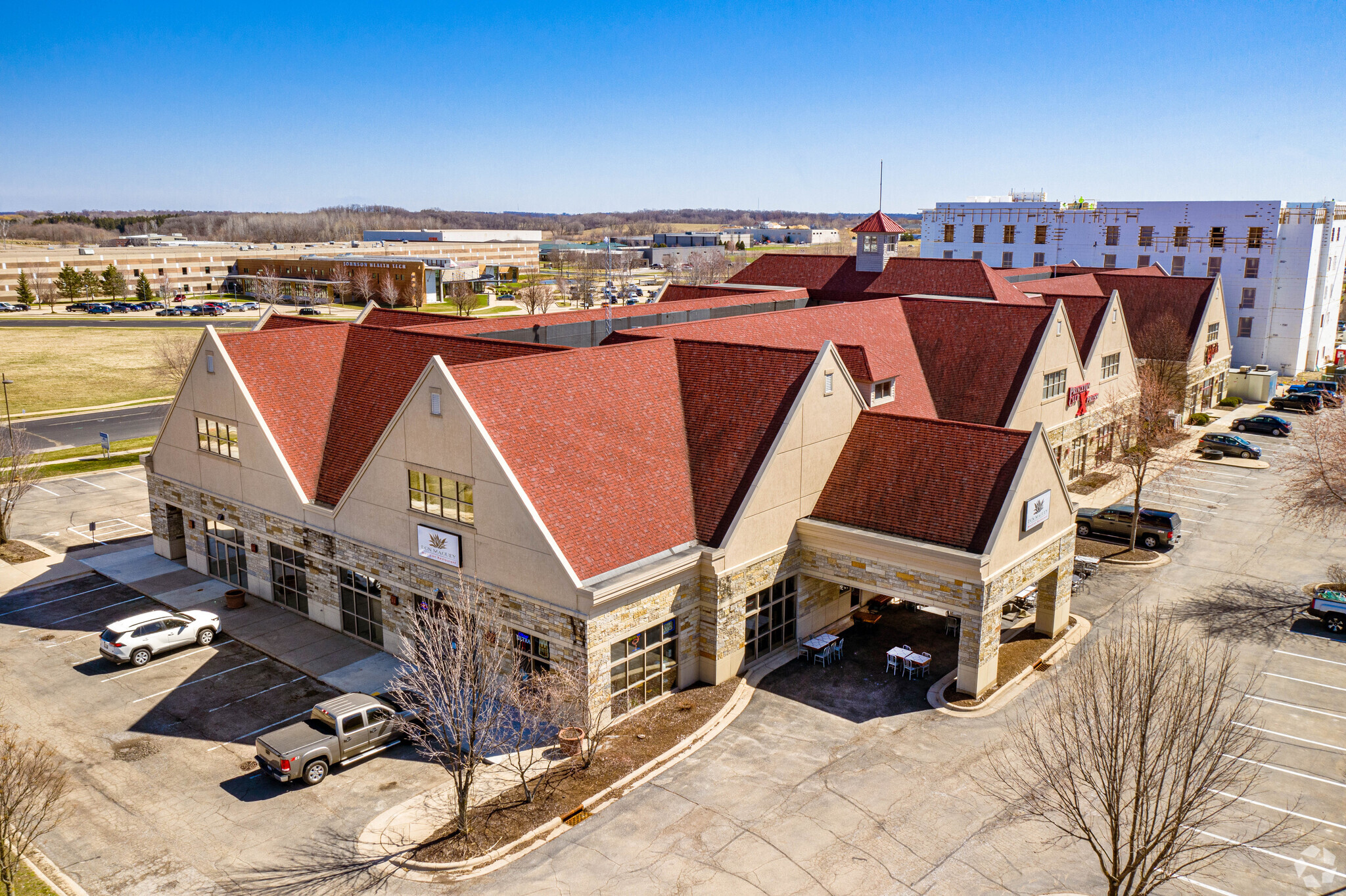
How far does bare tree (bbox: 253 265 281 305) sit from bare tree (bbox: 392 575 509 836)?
4825 inches

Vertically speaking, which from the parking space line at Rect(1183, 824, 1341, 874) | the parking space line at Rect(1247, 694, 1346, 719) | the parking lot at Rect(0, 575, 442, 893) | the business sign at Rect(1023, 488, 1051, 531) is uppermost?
the business sign at Rect(1023, 488, 1051, 531)

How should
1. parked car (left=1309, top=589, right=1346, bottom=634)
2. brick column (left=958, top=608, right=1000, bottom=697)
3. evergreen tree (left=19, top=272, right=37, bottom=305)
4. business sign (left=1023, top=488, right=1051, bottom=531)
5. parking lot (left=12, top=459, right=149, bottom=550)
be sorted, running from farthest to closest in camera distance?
evergreen tree (left=19, top=272, right=37, bottom=305)
parking lot (left=12, top=459, right=149, bottom=550)
parked car (left=1309, top=589, right=1346, bottom=634)
business sign (left=1023, top=488, right=1051, bottom=531)
brick column (left=958, top=608, right=1000, bottom=697)

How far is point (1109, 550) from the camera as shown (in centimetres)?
4303

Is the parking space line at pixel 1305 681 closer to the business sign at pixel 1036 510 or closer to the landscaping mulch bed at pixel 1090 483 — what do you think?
the business sign at pixel 1036 510

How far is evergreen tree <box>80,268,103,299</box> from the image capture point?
146m

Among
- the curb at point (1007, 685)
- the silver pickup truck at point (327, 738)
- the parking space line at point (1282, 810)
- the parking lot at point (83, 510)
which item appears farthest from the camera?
the parking lot at point (83, 510)

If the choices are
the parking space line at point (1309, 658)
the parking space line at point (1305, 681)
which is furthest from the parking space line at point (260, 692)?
the parking space line at point (1309, 658)

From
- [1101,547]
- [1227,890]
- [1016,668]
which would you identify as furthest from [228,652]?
[1101,547]

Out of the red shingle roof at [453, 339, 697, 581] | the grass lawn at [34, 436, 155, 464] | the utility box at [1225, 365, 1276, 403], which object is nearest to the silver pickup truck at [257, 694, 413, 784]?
the red shingle roof at [453, 339, 697, 581]

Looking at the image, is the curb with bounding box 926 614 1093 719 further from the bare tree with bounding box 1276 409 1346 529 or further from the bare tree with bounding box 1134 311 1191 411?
the bare tree with bounding box 1134 311 1191 411

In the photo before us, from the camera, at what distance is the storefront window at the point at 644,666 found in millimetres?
27844

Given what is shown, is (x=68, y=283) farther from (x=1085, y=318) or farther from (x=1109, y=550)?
(x=1109, y=550)

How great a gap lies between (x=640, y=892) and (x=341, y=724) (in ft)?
32.8

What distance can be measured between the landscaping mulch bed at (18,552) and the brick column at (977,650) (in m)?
39.4
